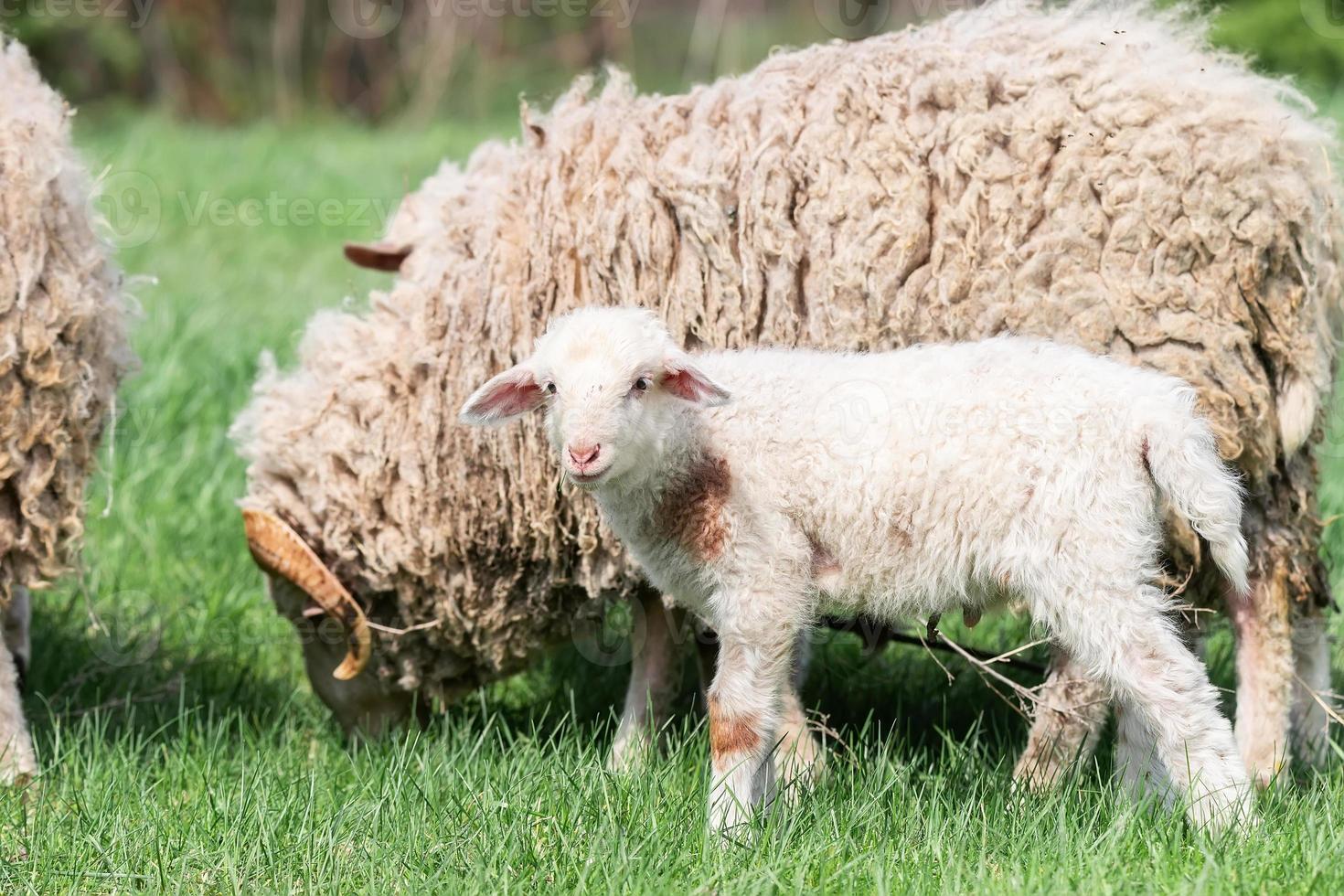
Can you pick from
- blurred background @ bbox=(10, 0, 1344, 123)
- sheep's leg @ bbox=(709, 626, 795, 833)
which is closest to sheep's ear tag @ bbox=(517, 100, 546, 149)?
sheep's leg @ bbox=(709, 626, 795, 833)

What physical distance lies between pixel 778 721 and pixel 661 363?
80cm

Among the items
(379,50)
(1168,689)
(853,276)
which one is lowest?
(1168,689)

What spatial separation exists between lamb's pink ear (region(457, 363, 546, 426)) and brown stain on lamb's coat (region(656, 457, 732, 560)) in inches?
13.5

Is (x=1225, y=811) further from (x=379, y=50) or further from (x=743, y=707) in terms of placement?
(x=379, y=50)

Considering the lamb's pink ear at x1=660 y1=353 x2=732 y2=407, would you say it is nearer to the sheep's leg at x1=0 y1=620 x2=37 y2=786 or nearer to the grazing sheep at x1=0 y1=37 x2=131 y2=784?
the grazing sheep at x1=0 y1=37 x2=131 y2=784

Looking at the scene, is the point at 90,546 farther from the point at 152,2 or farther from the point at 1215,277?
the point at 152,2

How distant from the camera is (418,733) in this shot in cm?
404

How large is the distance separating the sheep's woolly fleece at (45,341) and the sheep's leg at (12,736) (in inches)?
7.5

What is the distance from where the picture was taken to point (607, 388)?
9.63 feet

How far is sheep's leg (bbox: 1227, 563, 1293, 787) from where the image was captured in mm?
3877

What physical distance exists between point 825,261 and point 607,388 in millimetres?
1035

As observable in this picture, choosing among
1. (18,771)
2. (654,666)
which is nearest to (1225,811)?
(654,666)

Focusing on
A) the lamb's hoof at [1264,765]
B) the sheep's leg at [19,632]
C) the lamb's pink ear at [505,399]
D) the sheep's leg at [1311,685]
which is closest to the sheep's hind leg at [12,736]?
the sheep's leg at [19,632]

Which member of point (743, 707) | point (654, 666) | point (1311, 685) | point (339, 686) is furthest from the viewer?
point (339, 686)
